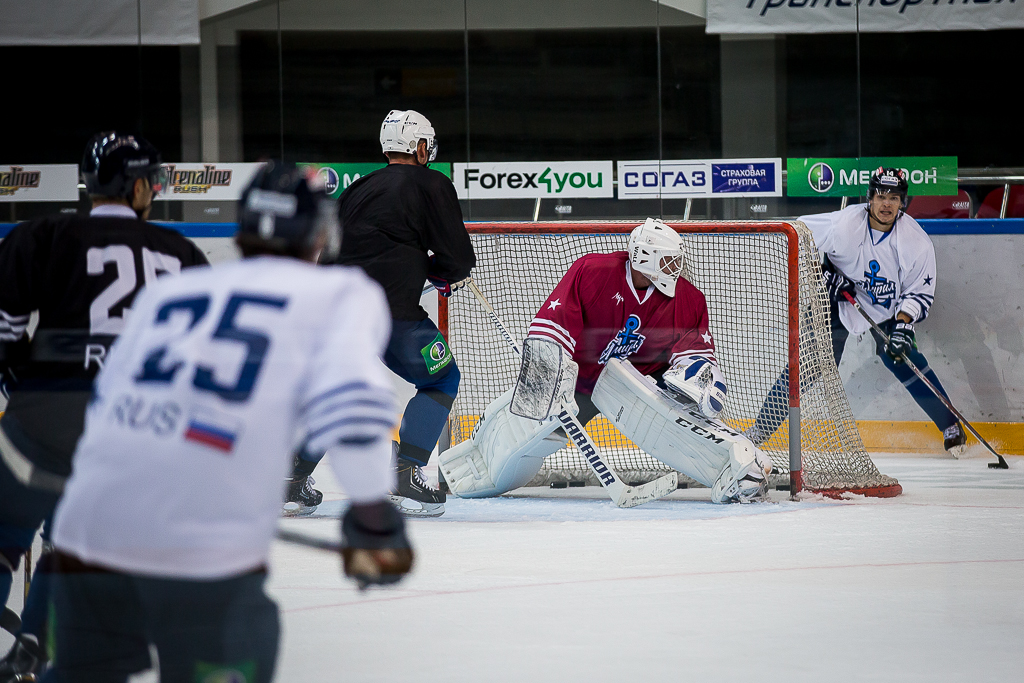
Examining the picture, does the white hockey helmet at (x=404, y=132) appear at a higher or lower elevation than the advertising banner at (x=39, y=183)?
higher

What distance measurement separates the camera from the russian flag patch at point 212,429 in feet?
3.43

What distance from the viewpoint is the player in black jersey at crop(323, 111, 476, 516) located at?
3189 millimetres

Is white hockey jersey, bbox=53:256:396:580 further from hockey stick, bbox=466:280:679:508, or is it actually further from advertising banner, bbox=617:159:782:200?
advertising banner, bbox=617:159:782:200

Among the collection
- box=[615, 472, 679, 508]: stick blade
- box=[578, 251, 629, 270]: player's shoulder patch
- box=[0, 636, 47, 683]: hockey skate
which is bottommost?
box=[615, 472, 679, 508]: stick blade

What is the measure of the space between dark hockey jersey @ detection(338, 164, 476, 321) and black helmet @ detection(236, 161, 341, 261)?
203cm

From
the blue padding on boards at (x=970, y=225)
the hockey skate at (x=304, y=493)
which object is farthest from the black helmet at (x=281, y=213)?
the blue padding on boards at (x=970, y=225)

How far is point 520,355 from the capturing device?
3.76 metres

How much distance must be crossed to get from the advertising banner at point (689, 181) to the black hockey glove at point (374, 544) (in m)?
4.25

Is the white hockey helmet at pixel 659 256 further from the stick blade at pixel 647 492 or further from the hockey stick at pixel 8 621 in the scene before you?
the hockey stick at pixel 8 621

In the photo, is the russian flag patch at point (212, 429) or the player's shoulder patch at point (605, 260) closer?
the russian flag patch at point (212, 429)

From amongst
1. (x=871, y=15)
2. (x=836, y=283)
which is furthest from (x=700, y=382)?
(x=871, y=15)

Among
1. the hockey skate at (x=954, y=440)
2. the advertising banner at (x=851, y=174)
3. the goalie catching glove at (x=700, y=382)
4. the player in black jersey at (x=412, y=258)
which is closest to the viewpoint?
the player in black jersey at (x=412, y=258)

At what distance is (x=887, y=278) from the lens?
432cm

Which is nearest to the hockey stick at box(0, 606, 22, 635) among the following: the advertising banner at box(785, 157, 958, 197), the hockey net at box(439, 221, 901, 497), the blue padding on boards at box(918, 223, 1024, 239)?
the hockey net at box(439, 221, 901, 497)
